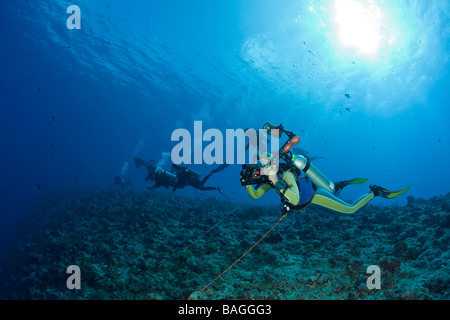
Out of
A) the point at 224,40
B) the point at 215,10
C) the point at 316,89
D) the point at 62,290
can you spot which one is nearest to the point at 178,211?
the point at 62,290

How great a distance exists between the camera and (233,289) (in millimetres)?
4395

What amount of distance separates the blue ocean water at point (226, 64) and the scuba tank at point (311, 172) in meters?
18.1

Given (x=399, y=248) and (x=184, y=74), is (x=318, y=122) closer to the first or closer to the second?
(x=184, y=74)

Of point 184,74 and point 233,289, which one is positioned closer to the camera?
point 233,289

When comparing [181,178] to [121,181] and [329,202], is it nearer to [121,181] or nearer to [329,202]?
[329,202]

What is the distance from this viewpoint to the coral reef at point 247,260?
411cm

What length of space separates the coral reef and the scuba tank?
80cm

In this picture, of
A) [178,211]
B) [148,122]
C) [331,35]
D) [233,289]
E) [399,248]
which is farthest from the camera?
[148,122]

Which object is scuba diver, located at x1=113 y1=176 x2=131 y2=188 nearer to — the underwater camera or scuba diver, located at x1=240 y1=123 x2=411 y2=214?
scuba diver, located at x1=240 y1=123 x2=411 y2=214

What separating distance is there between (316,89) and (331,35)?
12670mm

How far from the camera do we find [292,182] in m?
4.52

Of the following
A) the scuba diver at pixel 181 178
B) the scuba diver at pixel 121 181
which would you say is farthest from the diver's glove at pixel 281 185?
the scuba diver at pixel 121 181

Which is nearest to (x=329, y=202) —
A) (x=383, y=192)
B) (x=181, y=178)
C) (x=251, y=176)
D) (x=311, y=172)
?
(x=311, y=172)

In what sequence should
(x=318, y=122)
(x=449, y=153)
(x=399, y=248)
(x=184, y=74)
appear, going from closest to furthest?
1. (x=399, y=248)
2. (x=184, y=74)
3. (x=318, y=122)
4. (x=449, y=153)
